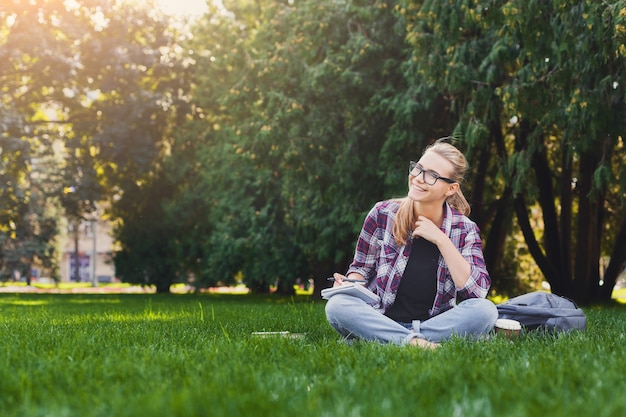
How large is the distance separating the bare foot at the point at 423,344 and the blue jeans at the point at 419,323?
11 cm

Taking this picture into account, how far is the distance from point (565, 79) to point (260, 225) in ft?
39.3

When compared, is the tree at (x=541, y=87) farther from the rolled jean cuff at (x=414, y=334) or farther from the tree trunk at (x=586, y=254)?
the rolled jean cuff at (x=414, y=334)

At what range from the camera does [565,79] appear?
36.9 feet

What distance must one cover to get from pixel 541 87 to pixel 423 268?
23.3 ft

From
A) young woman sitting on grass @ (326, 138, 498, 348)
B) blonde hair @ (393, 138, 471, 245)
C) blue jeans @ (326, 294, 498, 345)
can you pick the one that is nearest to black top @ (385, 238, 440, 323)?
young woman sitting on grass @ (326, 138, 498, 348)

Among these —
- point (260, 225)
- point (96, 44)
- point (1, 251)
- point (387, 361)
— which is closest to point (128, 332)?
point (387, 361)

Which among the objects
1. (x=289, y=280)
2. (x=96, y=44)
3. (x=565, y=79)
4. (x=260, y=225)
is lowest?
(x=289, y=280)

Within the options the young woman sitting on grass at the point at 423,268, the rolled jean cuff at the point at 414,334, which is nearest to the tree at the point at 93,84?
the young woman sitting on grass at the point at 423,268

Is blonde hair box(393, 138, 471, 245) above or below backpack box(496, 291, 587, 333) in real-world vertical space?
above

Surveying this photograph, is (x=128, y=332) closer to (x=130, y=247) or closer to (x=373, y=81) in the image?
(x=373, y=81)

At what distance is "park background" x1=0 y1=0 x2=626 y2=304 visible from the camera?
11906 millimetres

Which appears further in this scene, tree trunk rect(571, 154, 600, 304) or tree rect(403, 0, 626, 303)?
tree trunk rect(571, 154, 600, 304)

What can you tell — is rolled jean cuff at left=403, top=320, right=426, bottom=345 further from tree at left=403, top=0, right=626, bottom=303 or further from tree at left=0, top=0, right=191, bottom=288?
tree at left=0, top=0, right=191, bottom=288

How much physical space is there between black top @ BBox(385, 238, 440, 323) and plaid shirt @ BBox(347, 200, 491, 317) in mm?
61
